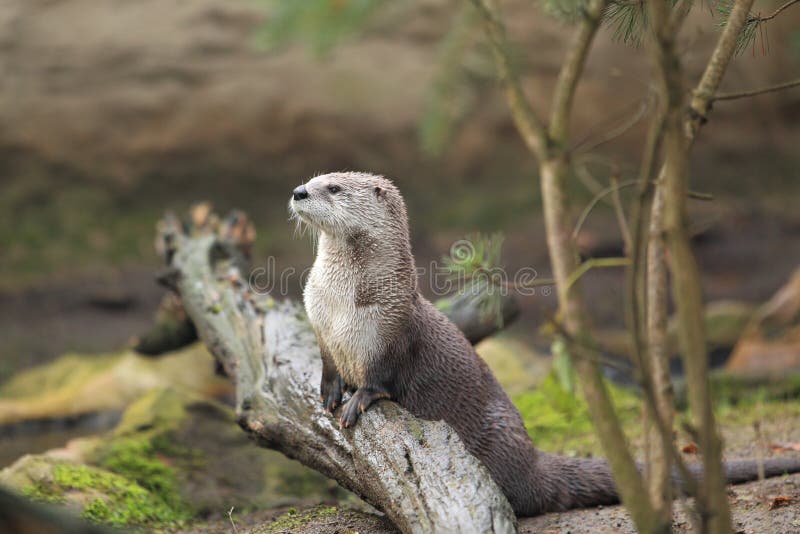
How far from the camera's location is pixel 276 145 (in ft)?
28.1

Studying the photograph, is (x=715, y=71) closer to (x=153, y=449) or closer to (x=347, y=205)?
(x=347, y=205)

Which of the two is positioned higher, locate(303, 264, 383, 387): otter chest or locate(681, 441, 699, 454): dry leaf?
locate(303, 264, 383, 387): otter chest

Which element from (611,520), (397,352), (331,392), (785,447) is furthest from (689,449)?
(331,392)

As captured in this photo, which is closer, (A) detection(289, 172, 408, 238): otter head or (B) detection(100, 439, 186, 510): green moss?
(A) detection(289, 172, 408, 238): otter head

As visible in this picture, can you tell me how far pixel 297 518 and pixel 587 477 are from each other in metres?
1.05

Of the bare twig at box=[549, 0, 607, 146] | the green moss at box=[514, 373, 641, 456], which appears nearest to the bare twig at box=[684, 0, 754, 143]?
the bare twig at box=[549, 0, 607, 146]

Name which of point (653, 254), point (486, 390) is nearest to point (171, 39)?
point (486, 390)

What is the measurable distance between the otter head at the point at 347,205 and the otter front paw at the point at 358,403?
56 centimetres

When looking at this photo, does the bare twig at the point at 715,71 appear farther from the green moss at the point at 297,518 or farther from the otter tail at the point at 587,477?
the green moss at the point at 297,518

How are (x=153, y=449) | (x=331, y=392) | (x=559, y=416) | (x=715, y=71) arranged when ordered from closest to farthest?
(x=715, y=71), (x=331, y=392), (x=153, y=449), (x=559, y=416)

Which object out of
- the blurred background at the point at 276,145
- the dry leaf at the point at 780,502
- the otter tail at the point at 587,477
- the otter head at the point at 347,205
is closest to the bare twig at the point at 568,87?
the otter head at the point at 347,205

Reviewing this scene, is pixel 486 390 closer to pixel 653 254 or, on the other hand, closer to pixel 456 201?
pixel 653 254

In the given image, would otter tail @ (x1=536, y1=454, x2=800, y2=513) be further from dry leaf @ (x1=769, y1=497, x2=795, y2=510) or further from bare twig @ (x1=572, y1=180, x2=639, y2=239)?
bare twig @ (x1=572, y1=180, x2=639, y2=239)

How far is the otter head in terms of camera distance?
9.57 ft
